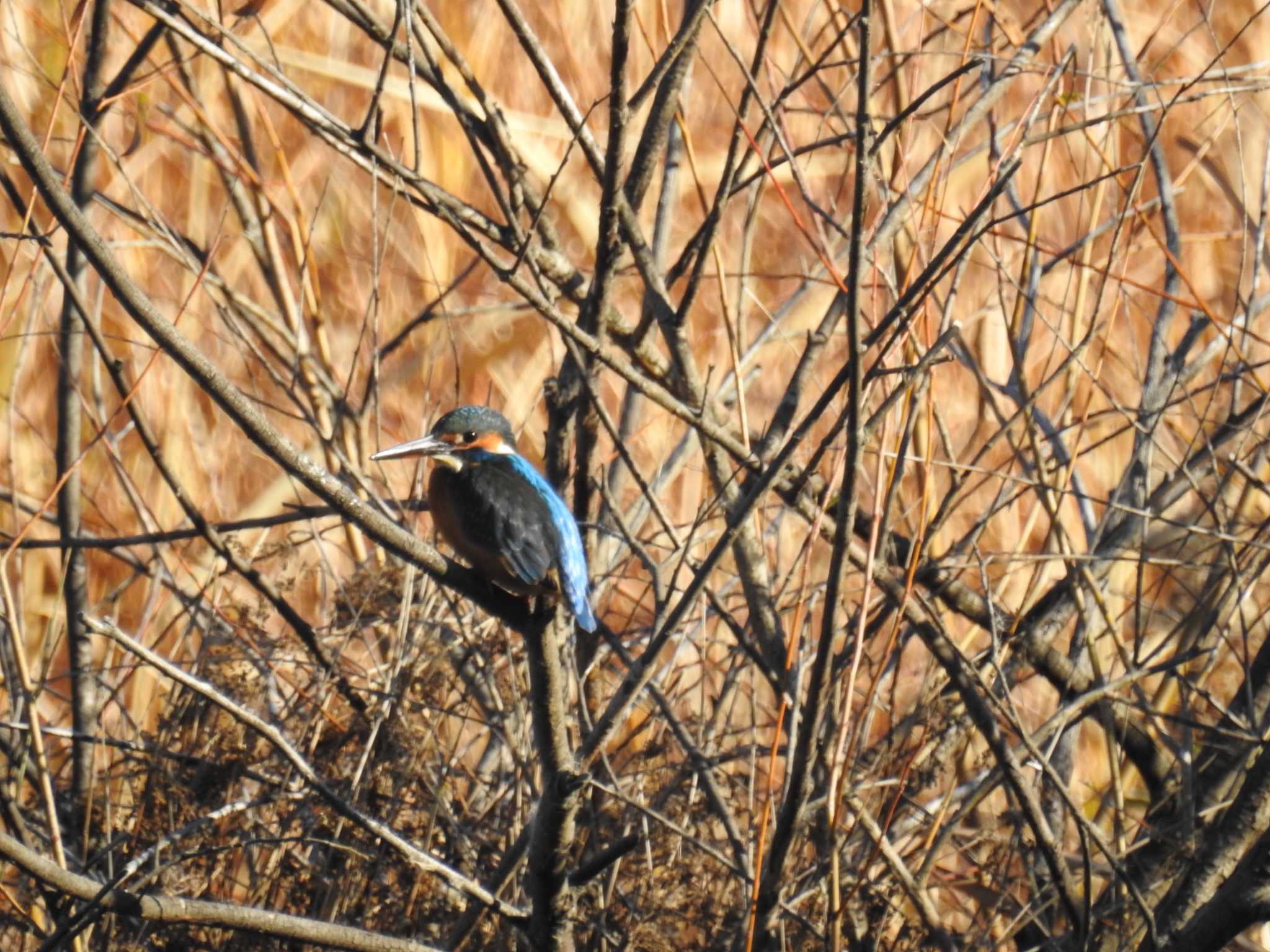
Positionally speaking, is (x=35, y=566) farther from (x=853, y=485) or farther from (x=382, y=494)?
(x=853, y=485)

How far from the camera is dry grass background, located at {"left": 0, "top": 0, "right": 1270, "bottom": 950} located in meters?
2.86

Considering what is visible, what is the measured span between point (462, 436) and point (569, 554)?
1.44ft

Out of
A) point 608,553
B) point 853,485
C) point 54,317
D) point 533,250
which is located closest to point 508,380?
point 608,553

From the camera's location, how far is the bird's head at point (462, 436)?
2758mm

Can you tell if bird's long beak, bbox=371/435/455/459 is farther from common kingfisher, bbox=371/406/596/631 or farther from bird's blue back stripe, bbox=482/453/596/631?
bird's blue back stripe, bbox=482/453/596/631

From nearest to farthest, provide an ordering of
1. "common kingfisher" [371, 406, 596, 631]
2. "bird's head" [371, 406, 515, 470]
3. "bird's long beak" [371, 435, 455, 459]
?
"common kingfisher" [371, 406, 596, 631] → "bird's long beak" [371, 435, 455, 459] → "bird's head" [371, 406, 515, 470]

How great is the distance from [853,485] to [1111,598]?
307 cm

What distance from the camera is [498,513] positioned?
248 cm

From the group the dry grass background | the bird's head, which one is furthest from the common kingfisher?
the dry grass background

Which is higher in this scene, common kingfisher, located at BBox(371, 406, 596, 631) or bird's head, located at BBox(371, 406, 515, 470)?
bird's head, located at BBox(371, 406, 515, 470)

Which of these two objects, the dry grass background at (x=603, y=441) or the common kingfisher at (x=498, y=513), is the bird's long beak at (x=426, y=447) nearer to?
the common kingfisher at (x=498, y=513)

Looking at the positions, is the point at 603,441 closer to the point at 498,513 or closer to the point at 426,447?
the point at 426,447

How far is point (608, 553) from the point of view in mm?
3768

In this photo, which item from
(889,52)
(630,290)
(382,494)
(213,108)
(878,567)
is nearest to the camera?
(878,567)
